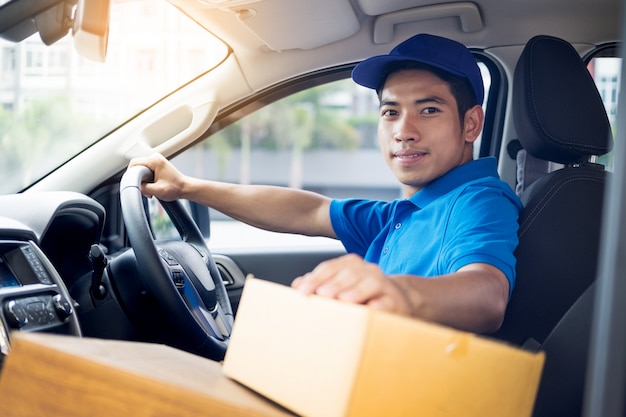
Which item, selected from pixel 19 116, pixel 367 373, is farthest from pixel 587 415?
pixel 19 116

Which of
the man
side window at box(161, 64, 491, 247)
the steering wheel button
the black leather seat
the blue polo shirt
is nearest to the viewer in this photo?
the man

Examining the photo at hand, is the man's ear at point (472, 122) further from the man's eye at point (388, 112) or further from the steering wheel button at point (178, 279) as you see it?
the steering wheel button at point (178, 279)

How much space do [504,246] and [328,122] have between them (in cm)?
1943

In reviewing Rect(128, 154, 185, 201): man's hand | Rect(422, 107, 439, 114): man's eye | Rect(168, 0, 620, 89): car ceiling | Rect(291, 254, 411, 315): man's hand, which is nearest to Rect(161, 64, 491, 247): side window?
Rect(168, 0, 620, 89): car ceiling

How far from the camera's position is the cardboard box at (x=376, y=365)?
89cm

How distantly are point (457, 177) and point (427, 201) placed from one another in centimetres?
8

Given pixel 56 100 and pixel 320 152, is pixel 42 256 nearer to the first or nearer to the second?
pixel 56 100

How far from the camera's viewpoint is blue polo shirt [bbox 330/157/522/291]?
1.47 meters

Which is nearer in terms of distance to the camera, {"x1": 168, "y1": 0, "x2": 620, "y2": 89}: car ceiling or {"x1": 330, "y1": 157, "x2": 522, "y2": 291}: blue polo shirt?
{"x1": 330, "y1": 157, "x2": 522, "y2": 291}: blue polo shirt

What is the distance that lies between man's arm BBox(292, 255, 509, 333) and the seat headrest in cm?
46

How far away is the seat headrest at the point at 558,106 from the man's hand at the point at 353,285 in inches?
33.6

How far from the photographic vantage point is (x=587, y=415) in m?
0.77

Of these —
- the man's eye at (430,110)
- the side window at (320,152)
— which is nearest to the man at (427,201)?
the man's eye at (430,110)

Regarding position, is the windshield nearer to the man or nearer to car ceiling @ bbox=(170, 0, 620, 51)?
car ceiling @ bbox=(170, 0, 620, 51)
